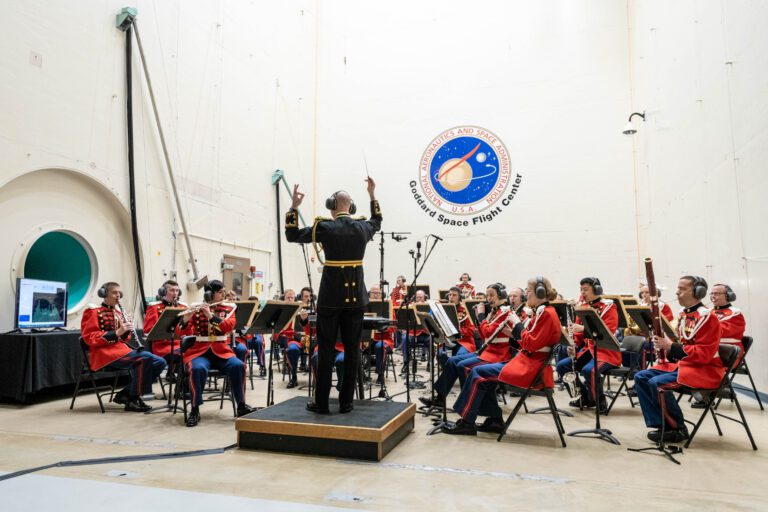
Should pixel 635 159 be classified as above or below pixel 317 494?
above

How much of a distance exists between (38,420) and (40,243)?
2834mm

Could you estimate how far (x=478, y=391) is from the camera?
452 centimetres

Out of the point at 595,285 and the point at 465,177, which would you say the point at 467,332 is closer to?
the point at 595,285

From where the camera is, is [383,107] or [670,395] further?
[383,107]

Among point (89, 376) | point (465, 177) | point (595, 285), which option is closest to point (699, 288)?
point (595, 285)

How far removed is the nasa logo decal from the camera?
1256 cm

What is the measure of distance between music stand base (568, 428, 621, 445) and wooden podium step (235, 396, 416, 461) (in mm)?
1580

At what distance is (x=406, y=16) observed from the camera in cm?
1353

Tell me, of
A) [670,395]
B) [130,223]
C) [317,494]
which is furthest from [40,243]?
[670,395]

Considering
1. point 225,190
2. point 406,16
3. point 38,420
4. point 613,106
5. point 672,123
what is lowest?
point 38,420

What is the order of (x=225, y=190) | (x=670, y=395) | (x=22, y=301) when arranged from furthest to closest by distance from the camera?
(x=225, y=190)
(x=22, y=301)
(x=670, y=395)

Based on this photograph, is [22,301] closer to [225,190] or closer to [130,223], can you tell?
[130,223]

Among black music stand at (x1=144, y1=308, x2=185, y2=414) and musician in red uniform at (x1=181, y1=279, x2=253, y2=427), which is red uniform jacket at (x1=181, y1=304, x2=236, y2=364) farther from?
black music stand at (x1=144, y1=308, x2=185, y2=414)

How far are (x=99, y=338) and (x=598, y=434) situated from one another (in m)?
5.11
